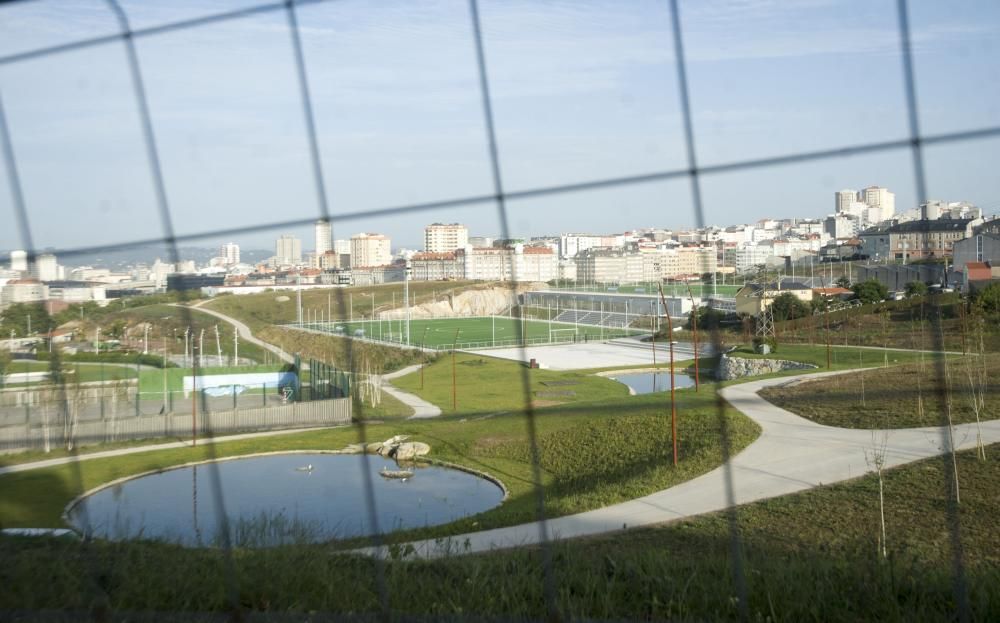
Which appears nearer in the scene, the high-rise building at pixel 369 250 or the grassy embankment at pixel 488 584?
the grassy embankment at pixel 488 584

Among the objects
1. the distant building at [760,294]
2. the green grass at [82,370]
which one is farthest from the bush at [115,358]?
the distant building at [760,294]

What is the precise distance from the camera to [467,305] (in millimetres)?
3070

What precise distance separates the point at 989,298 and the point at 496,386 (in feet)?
17.1

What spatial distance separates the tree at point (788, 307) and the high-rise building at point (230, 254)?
10.6 ft

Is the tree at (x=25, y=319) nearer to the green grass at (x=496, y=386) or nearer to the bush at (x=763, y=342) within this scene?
the bush at (x=763, y=342)

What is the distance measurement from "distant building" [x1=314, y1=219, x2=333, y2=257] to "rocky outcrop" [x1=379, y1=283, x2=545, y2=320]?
25.7 inches

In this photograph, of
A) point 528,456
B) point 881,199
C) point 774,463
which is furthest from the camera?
point 528,456

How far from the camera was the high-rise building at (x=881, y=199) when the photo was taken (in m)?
1.45

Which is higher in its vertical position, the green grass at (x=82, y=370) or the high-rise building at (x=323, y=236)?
the high-rise building at (x=323, y=236)

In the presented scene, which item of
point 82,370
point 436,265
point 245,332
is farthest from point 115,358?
point 436,265

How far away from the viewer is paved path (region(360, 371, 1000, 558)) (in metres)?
5.16

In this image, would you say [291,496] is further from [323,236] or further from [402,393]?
[323,236]

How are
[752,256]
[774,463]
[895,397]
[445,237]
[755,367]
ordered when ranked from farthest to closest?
1. [774,463]
2. [755,367]
3. [895,397]
4. [752,256]
5. [445,237]

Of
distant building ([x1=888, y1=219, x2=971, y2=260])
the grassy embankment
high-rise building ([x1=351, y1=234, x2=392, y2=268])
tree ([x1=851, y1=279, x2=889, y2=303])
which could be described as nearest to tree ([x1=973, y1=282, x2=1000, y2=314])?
tree ([x1=851, y1=279, x2=889, y2=303])
